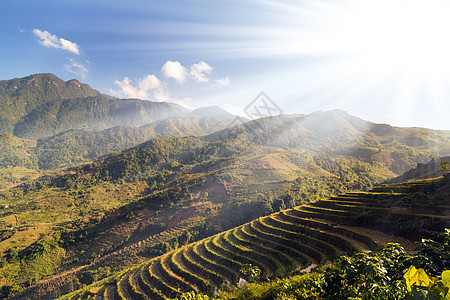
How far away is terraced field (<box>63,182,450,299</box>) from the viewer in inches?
869

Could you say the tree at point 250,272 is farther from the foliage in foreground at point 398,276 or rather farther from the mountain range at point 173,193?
the foliage in foreground at point 398,276

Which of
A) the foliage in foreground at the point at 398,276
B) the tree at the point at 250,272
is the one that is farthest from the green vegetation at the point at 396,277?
the tree at the point at 250,272

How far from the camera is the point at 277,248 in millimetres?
26406

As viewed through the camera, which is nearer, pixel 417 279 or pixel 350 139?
pixel 417 279

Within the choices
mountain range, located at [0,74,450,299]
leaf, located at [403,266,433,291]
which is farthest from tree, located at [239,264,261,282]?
leaf, located at [403,266,433,291]

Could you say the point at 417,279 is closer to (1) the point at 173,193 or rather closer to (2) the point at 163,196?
(1) the point at 173,193

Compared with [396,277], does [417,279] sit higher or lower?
higher

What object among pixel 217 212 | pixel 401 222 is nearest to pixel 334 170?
pixel 217 212

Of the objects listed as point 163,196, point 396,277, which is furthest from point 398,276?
point 163,196

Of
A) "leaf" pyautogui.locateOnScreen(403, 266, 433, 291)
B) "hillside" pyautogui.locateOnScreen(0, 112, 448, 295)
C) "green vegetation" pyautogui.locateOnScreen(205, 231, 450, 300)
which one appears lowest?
"hillside" pyautogui.locateOnScreen(0, 112, 448, 295)

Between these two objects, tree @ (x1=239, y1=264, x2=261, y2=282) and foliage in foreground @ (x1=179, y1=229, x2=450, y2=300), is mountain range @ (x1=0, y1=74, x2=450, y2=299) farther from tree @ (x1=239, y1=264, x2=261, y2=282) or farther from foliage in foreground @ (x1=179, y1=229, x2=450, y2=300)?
foliage in foreground @ (x1=179, y1=229, x2=450, y2=300)

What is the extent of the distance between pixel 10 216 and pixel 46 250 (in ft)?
127

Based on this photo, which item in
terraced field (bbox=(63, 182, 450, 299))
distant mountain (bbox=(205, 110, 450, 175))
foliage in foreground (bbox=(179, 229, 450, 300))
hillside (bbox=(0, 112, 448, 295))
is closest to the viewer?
foliage in foreground (bbox=(179, 229, 450, 300))

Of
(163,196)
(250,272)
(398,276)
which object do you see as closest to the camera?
(398,276)
